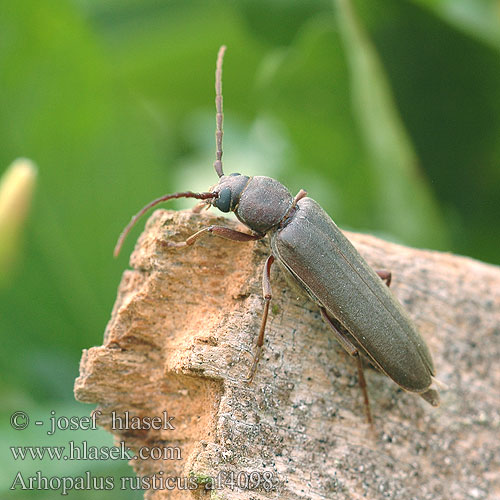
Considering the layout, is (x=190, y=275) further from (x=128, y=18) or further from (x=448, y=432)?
(x=128, y=18)

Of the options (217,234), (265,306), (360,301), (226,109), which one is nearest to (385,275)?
(360,301)

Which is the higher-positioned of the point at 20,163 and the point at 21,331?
the point at 20,163

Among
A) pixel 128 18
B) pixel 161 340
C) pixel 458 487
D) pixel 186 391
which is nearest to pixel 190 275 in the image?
pixel 161 340

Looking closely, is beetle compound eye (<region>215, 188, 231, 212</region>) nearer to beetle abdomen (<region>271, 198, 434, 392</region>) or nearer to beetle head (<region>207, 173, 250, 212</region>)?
beetle head (<region>207, 173, 250, 212</region>)

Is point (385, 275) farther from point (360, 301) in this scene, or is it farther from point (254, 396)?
point (254, 396)

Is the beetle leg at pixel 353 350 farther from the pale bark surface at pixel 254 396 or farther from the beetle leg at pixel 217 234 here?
the beetle leg at pixel 217 234

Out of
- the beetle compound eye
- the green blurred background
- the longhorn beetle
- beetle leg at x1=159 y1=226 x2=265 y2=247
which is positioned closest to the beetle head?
the beetle compound eye
